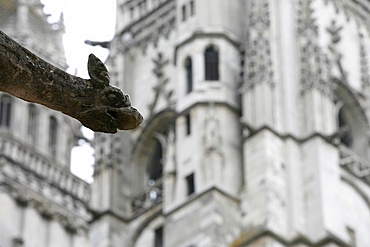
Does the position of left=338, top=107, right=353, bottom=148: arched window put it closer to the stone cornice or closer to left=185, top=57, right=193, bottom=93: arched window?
left=185, top=57, right=193, bottom=93: arched window

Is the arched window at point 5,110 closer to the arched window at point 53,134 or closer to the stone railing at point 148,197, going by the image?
the arched window at point 53,134

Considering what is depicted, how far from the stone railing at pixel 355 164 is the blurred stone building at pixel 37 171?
10447mm

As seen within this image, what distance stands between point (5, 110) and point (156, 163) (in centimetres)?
1245

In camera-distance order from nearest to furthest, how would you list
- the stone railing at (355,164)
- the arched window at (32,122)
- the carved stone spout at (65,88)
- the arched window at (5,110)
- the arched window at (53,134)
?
the carved stone spout at (65,88) → the stone railing at (355,164) → the arched window at (5,110) → the arched window at (32,122) → the arched window at (53,134)

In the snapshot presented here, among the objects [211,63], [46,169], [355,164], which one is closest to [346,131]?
[355,164]

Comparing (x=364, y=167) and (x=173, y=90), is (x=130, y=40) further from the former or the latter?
(x=364, y=167)

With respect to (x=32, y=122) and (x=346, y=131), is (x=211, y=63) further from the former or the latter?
(x=32, y=122)

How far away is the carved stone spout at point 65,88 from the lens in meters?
7.25

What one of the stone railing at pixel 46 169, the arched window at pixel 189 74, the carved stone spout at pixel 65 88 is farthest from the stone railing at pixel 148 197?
the carved stone spout at pixel 65 88

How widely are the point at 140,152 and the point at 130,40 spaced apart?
3871 mm

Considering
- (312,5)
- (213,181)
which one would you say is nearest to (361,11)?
(312,5)

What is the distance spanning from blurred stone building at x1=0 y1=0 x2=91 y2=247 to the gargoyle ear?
134 feet

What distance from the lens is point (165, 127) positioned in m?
42.7

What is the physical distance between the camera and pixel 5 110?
54.8 meters
